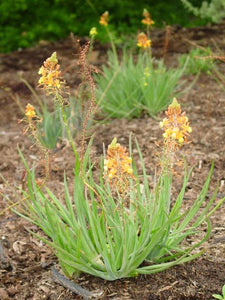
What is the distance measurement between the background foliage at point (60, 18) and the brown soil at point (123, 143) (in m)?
0.17

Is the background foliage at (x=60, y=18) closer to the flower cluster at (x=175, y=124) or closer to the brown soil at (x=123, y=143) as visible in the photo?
the brown soil at (x=123, y=143)

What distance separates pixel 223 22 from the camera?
7.30 meters

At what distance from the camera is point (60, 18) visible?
6.97 metres

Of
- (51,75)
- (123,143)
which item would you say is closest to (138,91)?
(123,143)

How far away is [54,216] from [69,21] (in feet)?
17.1

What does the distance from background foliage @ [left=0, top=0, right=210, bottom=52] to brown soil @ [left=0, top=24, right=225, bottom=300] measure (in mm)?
171

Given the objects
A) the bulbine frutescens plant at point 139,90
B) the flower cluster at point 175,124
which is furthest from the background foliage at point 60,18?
the flower cluster at point 175,124

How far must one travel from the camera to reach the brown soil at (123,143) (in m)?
2.29

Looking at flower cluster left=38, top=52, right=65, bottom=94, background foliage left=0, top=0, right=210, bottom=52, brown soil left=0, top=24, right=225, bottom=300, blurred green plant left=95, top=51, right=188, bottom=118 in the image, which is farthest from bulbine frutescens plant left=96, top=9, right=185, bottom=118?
background foliage left=0, top=0, right=210, bottom=52

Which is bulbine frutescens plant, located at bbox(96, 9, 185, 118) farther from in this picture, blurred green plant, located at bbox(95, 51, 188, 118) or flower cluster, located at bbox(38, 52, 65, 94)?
flower cluster, located at bbox(38, 52, 65, 94)

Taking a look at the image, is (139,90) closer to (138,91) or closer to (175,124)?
(138,91)

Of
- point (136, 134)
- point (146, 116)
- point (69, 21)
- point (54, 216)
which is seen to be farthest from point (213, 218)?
point (69, 21)

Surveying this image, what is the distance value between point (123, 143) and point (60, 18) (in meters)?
3.57

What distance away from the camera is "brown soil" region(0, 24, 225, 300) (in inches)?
90.3
